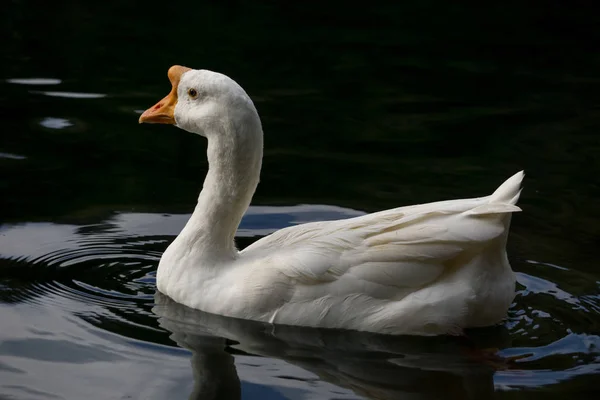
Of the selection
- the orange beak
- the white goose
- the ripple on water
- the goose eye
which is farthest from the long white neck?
the ripple on water

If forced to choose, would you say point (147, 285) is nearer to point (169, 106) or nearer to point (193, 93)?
point (169, 106)

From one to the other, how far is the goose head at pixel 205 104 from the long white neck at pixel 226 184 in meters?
0.01

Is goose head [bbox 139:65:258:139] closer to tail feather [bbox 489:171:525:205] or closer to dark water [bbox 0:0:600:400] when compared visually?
dark water [bbox 0:0:600:400]

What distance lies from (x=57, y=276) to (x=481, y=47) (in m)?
9.37

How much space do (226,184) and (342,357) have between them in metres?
1.39

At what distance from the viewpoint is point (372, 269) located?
611cm

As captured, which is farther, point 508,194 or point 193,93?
point 193,93

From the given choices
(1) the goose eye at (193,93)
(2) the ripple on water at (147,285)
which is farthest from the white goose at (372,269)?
(2) the ripple on water at (147,285)

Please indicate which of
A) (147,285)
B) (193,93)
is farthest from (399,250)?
(147,285)

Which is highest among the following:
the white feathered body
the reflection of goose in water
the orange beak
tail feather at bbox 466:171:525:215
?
the orange beak

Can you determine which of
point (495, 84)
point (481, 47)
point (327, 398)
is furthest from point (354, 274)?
point (481, 47)

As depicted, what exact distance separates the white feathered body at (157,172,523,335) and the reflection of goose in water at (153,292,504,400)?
89 millimetres

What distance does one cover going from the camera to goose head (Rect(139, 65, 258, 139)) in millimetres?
6426

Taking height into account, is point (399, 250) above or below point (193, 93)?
below
